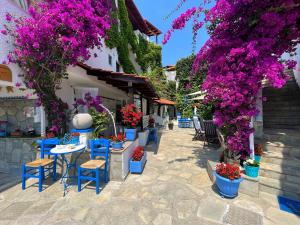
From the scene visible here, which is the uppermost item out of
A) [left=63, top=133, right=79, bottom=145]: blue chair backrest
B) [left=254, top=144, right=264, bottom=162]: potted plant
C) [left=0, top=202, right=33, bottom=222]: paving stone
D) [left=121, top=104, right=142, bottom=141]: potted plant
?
[left=121, top=104, right=142, bottom=141]: potted plant

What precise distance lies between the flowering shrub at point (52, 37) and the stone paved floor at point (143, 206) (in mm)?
2854

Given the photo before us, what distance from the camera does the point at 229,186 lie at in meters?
3.38

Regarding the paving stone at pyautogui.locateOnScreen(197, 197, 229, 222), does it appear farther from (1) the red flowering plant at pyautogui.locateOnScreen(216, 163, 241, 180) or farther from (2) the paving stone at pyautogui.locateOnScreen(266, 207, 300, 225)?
(2) the paving stone at pyautogui.locateOnScreen(266, 207, 300, 225)

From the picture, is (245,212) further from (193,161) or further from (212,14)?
(212,14)

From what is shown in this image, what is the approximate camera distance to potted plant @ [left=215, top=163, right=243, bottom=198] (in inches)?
132

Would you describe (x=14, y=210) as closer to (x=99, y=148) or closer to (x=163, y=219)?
(x=99, y=148)

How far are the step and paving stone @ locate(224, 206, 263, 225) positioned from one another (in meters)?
1.03

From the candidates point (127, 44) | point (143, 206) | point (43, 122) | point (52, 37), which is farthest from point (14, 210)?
point (127, 44)

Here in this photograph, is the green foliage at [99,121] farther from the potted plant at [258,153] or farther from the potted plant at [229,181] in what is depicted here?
the potted plant at [258,153]

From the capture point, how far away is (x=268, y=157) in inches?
172

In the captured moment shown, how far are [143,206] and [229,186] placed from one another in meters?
1.76

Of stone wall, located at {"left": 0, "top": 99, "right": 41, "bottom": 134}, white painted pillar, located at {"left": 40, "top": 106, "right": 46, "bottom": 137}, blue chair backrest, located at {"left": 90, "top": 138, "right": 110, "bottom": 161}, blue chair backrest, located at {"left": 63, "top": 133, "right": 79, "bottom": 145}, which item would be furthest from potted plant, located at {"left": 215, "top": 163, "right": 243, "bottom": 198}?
stone wall, located at {"left": 0, "top": 99, "right": 41, "bottom": 134}

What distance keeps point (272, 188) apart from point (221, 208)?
1.41m

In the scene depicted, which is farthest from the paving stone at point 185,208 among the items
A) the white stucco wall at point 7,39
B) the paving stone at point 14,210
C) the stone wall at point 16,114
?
the stone wall at point 16,114
